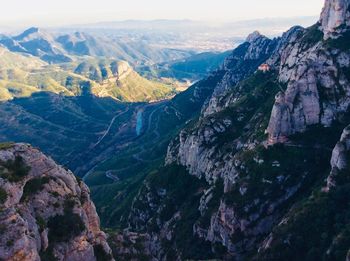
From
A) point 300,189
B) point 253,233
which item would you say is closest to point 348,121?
point 300,189

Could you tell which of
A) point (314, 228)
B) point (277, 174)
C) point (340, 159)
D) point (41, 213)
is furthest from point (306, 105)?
point (41, 213)

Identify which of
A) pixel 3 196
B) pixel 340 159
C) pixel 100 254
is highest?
pixel 3 196

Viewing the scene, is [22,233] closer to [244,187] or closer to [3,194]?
[3,194]

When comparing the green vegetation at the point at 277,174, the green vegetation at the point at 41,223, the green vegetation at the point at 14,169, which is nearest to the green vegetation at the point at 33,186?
the green vegetation at the point at 14,169

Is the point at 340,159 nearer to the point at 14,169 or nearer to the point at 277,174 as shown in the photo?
the point at 277,174

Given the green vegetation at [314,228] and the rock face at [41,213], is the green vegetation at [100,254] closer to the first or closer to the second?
the rock face at [41,213]

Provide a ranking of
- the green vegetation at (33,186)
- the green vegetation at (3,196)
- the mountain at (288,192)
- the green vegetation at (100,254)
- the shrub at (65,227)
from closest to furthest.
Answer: the green vegetation at (3,196) < the shrub at (65,227) < the green vegetation at (33,186) < the green vegetation at (100,254) < the mountain at (288,192)
